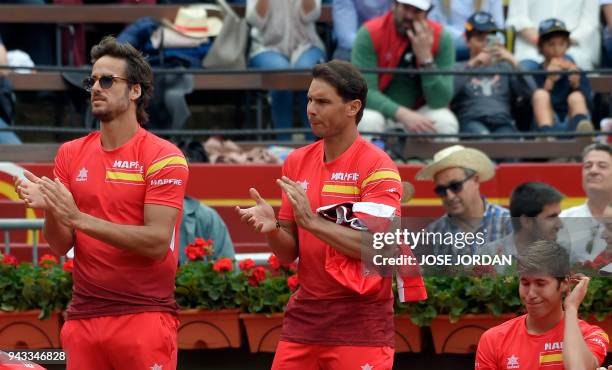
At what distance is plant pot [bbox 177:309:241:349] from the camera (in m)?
8.00

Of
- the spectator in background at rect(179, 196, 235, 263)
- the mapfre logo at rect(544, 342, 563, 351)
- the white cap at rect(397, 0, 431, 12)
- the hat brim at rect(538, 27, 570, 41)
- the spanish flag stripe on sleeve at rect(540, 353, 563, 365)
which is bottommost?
the spanish flag stripe on sleeve at rect(540, 353, 563, 365)

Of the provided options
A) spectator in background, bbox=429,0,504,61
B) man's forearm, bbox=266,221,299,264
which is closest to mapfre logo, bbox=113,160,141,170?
man's forearm, bbox=266,221,299,264

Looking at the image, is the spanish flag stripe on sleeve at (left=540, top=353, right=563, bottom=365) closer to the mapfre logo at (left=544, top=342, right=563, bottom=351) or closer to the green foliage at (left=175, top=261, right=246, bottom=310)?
the mapfre logo at (left=544, top=342, right=563, bottom=351)

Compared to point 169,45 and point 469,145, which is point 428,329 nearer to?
point 469,145

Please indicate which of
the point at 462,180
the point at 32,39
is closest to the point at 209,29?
the point at 32,39

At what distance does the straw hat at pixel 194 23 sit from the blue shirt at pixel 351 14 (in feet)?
3.69

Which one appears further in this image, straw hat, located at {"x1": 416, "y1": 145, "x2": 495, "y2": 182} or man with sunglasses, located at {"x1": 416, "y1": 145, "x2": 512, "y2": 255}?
straw hat, located at {"x1": 416, "y1": 145, "x2": 495, "y2": 182}

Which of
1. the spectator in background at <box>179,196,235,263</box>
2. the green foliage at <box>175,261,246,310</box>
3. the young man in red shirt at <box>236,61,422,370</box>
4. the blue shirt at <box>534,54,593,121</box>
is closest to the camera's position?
the young man in red shirt at <box>236,61,422,370</box>

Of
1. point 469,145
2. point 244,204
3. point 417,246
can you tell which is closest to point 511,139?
point 469,145

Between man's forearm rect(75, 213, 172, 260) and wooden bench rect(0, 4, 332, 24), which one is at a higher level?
wooden bench rect(0, 4, 332, 24)

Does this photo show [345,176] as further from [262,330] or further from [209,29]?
[209,29]

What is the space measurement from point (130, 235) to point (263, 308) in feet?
6.90

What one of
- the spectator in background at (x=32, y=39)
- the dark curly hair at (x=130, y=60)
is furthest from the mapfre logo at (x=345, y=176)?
the spectator in background at (x=32, y=39)

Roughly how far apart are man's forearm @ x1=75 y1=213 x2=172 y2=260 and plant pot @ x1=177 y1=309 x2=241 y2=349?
193 cm
